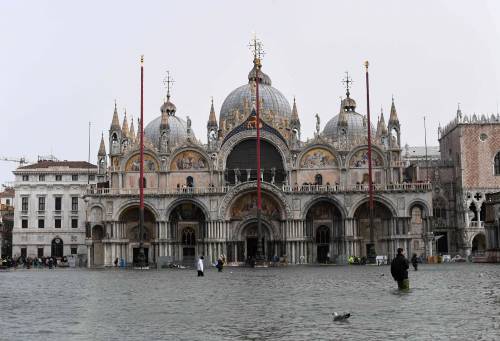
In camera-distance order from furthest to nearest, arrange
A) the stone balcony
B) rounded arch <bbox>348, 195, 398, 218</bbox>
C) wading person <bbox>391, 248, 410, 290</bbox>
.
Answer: the stone balcony
rounded arch <bbox>348, 195, 398, 218</bbox>
wading person <bbox>391, 248, 410, 290</bbox>

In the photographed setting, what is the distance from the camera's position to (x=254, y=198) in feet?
230

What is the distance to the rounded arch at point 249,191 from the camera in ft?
224

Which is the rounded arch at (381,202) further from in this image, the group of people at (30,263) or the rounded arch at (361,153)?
the group of people at (30,263)

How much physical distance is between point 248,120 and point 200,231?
447 inches

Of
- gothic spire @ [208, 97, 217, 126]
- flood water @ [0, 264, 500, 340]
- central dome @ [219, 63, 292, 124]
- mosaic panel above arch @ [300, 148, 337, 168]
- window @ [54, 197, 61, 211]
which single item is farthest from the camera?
window @ [54, 197, 61, 211]

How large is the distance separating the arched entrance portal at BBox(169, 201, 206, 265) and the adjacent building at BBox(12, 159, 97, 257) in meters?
22.9

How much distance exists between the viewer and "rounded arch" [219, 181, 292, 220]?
224 feet

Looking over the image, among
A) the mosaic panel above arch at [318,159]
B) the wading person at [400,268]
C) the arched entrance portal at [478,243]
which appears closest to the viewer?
the wading person at [400,268]

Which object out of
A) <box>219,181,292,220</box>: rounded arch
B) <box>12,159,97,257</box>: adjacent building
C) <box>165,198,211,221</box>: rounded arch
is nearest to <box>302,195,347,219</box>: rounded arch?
<box>219,181,292,220</box>: rounded arch

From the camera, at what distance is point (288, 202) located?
68.4 meters

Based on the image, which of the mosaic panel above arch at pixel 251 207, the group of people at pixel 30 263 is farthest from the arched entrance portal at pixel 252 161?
the group of people at pixel 30 263

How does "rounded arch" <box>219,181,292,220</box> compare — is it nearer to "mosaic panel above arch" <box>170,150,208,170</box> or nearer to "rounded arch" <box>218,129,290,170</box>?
"rounded arch" <box>218,129,290,170</box>

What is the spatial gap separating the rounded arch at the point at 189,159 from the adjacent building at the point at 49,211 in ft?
72.7

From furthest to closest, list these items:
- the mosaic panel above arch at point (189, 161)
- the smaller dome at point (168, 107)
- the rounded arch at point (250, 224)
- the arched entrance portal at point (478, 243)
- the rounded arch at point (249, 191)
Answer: the smaller dome at point (168, 107), the arched entrance portal at point (478, 243), the mosaic panel above arch at point (189, 161), the rounded arch at point (250, 224), the rounded arch at point (249, 191)
